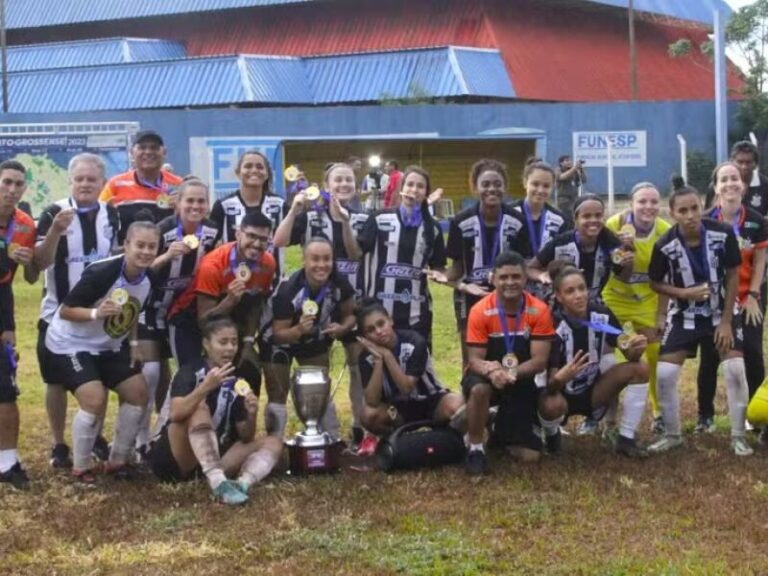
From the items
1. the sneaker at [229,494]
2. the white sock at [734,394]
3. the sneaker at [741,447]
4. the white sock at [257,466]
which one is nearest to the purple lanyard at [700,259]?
the white sock at [734,394]

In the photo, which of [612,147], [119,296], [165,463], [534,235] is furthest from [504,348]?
[612,147]

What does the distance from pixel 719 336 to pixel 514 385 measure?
1450mm

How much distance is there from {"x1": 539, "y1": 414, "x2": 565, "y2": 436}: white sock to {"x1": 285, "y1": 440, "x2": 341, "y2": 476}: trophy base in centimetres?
138

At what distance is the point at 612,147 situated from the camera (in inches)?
1184

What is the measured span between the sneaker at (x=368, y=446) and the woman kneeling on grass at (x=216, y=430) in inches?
30.6

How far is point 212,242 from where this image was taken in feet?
26.5

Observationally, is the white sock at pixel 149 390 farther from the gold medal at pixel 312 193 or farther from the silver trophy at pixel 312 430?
the gold medal at pixel 312 193

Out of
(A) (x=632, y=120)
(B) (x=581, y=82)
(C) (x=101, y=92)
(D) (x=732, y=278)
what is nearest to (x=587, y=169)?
(A) (x=632, y=120)

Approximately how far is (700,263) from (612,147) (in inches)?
887

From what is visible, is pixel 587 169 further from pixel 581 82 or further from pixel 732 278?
pixel 732 278

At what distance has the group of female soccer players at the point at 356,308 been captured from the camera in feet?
24.3

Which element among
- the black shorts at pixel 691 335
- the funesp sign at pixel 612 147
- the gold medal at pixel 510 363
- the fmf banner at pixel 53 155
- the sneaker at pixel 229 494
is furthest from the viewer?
the funesp sign at pixel 612 147

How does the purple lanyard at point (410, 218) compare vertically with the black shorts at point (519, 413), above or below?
above

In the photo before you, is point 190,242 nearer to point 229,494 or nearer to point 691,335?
point 229,494
